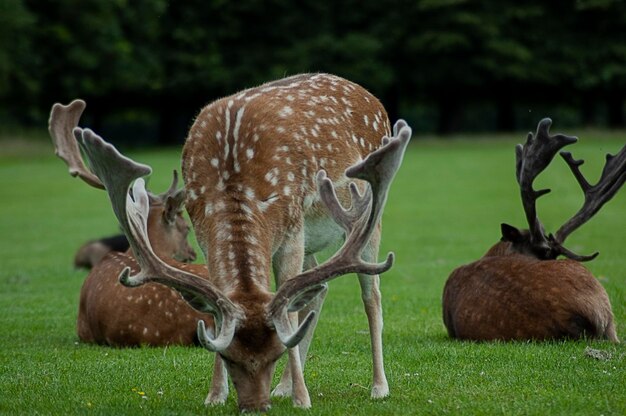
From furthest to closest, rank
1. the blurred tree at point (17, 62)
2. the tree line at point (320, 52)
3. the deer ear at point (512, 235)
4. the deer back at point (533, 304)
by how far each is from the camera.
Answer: the tree line at point (320, 52)
the blurred tree at point (17, 62)
the deer ear at point (512, 235)
the deer back at point (533, 304)

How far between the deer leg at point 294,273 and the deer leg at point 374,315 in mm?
475

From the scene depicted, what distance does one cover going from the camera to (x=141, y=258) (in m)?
6.12

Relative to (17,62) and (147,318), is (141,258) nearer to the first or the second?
(147,318)

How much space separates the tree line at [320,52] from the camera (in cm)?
5028

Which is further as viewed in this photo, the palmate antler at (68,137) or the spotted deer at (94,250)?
the spotted deer at (94,250)

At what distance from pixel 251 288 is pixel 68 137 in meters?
3.94

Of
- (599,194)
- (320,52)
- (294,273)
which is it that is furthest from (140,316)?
(320,52)

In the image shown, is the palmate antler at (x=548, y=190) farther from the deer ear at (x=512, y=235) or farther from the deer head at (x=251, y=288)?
the deer head at (x=251, y=288)

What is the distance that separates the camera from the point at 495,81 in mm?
55625

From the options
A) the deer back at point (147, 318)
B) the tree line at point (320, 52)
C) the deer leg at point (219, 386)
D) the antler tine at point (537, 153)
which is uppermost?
the antler tine at point (537, 153)

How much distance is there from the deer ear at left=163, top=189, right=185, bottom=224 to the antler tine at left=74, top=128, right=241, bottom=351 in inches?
137

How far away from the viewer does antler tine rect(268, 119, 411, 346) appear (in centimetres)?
587

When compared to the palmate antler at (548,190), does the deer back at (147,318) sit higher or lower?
lower

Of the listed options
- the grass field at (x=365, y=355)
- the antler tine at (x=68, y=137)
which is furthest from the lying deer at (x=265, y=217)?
the antler tine at (x=68, y=137)
